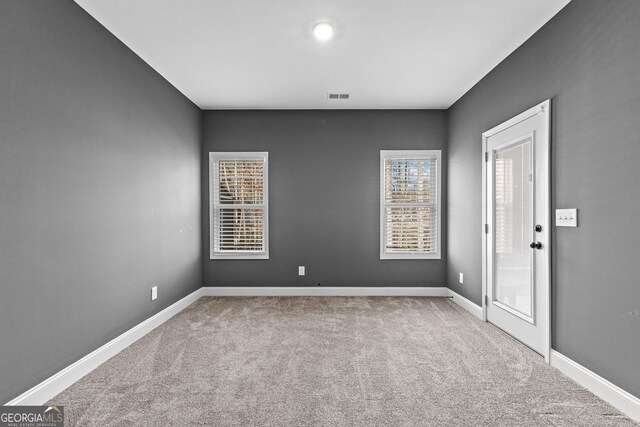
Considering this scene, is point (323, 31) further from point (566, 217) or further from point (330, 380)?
point (330, 380)

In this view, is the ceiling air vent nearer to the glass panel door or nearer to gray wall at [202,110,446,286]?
gray wall at [202,110,446,286]

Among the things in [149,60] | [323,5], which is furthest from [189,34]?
[323,5]

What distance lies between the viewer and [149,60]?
3424 mm

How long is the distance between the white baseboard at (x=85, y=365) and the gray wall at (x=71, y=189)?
6 cm

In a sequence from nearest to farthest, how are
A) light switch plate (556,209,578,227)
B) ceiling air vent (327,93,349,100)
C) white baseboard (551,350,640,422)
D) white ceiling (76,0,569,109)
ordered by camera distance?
white baseboard (551,350,640,422) → light switch plate (556,209,578,227) → white ceiling (76,0,569,109) → ceiling air vent (327,93,349,100)

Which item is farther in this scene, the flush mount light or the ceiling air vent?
the ceiling air vent

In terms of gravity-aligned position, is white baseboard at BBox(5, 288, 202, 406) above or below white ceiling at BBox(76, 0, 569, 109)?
below

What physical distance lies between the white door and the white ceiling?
2.51ft

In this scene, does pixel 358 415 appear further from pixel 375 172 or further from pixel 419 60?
pixel 375 172

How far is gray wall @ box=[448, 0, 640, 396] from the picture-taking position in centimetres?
199

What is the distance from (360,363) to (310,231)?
99.7 inches

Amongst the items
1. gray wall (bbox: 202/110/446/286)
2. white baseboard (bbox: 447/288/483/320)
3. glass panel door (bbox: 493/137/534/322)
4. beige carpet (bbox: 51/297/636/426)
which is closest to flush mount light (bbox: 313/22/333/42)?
glass panel door (bbox: 493/137/534/322)

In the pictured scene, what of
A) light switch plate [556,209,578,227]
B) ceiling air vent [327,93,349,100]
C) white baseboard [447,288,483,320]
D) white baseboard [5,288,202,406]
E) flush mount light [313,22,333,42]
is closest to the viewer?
white baseboard [5,288,202,406]

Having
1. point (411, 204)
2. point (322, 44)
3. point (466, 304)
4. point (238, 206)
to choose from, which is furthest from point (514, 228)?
point (238, 206)
